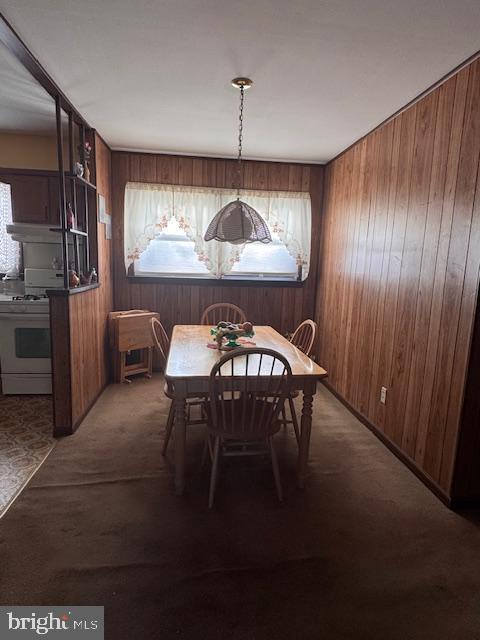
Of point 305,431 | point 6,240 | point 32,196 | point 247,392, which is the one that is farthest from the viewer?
point 6,240

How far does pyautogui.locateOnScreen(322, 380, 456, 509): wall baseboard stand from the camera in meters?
2.15

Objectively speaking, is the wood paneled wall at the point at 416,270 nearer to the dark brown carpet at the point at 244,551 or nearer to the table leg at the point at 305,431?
the dark brown carpet at the point at 244,551

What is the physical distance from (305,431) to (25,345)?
8.72ft

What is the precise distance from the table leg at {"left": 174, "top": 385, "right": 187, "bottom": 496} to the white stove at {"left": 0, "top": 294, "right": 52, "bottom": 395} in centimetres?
193

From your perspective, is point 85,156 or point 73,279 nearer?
point 73,279

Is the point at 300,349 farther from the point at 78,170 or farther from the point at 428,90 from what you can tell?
the point at 78,170

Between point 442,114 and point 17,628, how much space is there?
323 centimetres

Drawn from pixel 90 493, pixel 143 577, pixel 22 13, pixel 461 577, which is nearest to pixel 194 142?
pixel 22 13

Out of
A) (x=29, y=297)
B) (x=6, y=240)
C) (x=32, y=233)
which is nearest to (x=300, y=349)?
(x=29, y=297)

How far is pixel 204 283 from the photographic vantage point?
14.2 ft

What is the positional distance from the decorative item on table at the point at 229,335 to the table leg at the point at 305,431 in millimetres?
628

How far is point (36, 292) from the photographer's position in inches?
144

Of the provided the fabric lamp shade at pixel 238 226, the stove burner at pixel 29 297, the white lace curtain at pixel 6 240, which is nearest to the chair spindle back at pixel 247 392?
the fabric lamp shade at pixel 238 226

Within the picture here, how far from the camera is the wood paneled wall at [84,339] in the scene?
8.83 feet
